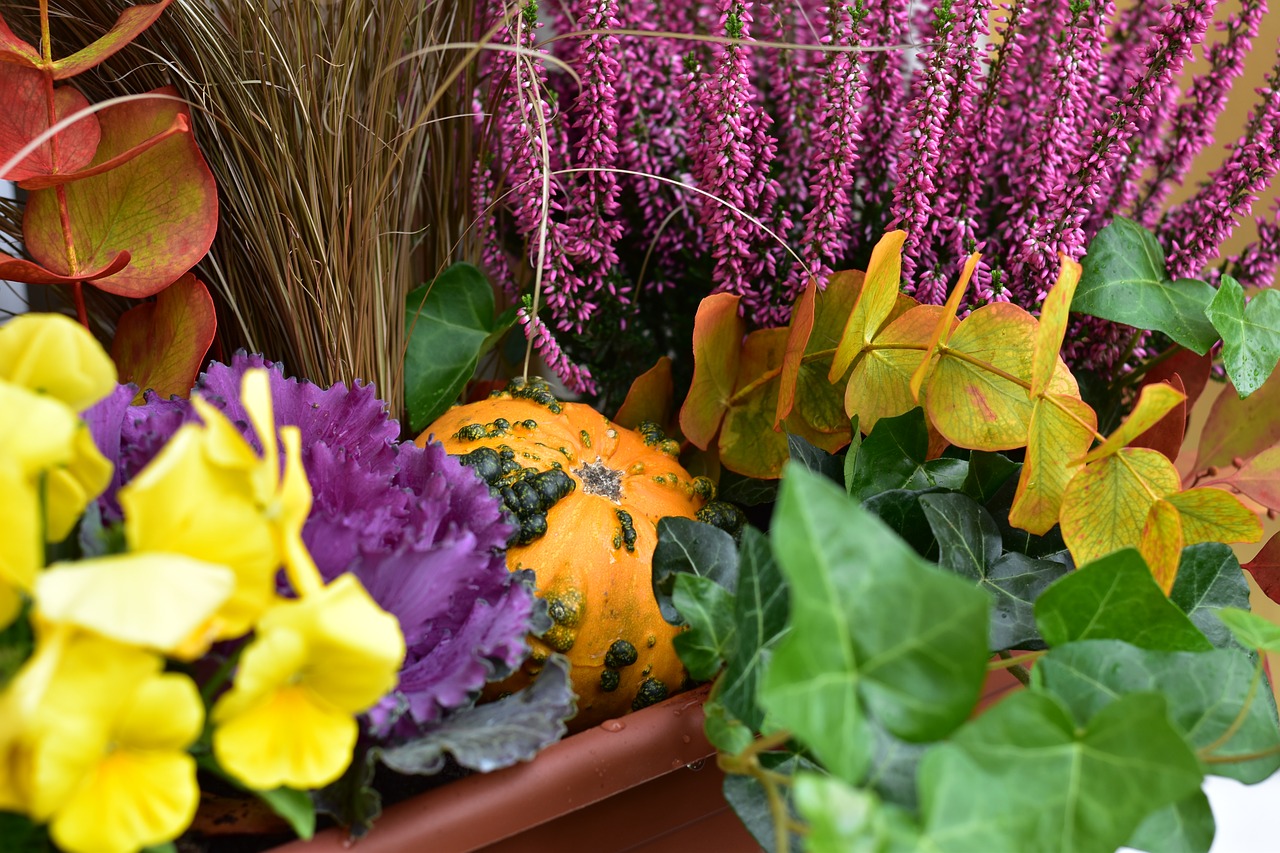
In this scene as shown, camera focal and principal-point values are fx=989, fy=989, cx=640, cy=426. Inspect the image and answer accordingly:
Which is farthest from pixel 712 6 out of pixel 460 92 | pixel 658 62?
pixel 460 92

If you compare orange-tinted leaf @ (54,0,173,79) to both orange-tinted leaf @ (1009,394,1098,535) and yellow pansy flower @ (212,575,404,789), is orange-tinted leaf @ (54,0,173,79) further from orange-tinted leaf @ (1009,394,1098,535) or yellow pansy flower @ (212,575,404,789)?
orange-tinted leaf @ (1009,394,1098,535)

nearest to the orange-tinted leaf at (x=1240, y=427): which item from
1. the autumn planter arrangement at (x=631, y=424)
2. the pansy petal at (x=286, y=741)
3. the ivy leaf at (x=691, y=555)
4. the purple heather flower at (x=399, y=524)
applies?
the autumn planter arrangement at (x=631, y=424)

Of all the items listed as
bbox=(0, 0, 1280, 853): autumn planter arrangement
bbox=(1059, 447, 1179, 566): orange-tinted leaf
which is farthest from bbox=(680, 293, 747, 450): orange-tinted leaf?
bbox=(1059, 447, 1179, 566): orange-tinted leaf

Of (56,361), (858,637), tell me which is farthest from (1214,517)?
(56,361)

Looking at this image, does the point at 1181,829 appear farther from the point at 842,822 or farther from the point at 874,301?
the point at 874,301

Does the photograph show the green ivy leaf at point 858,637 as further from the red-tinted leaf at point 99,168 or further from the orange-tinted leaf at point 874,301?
the red-tinted leaf at point 99,168

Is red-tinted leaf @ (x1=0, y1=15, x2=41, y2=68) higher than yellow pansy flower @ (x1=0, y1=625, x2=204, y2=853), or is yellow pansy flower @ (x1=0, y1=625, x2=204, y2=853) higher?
red-tinted leaf @ (x1=0, y1=15, x2=41, y2=68)

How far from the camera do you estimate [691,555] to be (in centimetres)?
46

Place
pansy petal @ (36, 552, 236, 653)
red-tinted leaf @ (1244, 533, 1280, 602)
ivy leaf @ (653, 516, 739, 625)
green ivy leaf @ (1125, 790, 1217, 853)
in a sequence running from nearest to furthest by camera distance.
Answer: pansy petal @ (36, 552, 236, 653)
green ivy leaf @ (1125, 790, 1217, 853)
ivy leaf @ (653, 516, 739, 625)
red-tinted leaf @ (1244, 533, 1280, 602)

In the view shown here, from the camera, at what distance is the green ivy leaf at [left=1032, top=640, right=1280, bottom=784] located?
0.36 m

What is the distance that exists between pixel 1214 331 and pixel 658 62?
0.39m

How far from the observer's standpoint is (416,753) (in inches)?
14.2

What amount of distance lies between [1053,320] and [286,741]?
356 mm

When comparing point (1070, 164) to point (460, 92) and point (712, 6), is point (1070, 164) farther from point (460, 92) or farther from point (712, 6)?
point (460, 92)
